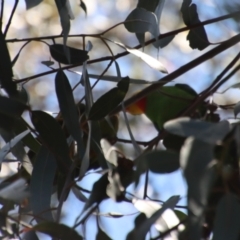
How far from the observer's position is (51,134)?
3.15 feet

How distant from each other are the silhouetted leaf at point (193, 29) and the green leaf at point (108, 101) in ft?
0.99

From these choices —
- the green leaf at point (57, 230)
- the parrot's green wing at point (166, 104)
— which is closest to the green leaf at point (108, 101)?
the green leaf at point (57, 230)

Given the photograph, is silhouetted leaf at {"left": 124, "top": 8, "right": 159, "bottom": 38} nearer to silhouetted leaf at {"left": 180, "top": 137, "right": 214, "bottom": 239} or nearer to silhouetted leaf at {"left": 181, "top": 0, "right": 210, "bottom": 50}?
silhouetted leaf at {"left": 181, "top": 0, "right": 210, "bottom": 50}

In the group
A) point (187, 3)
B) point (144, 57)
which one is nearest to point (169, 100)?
point (187, 3)

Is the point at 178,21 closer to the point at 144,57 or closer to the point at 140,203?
the point at 144,57

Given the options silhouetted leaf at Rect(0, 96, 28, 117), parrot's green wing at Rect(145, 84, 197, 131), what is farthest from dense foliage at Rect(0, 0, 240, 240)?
parrot's green wing at Rect(145, 84, 197, 131)

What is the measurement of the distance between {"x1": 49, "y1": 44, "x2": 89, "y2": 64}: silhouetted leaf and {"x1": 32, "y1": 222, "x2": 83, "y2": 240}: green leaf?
321mm

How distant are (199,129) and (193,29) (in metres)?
0.63

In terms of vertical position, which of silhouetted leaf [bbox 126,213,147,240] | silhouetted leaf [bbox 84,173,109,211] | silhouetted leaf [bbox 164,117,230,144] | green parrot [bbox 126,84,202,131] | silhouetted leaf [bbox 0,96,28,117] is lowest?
green parrot [bbox 126,84,202,131]

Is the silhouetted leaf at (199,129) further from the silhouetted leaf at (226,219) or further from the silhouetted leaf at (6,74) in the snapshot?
the silhouetted leaf at (6,74)

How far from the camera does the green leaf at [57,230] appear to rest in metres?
0.77

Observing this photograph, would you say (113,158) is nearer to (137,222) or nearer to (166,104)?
(137,222)

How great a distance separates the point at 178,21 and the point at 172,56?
1.21 ft

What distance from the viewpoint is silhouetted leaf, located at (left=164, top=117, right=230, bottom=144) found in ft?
1.97
